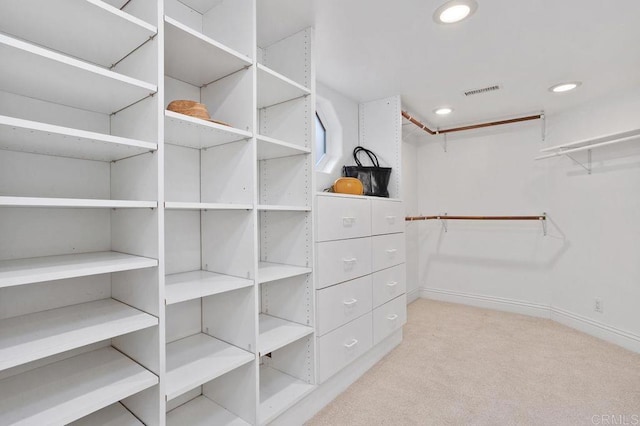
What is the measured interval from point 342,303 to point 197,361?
0.89 meters

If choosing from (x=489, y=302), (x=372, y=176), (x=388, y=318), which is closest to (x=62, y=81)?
(x=372, y=176)

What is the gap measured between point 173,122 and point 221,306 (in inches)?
35.5

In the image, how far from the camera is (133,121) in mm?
1205

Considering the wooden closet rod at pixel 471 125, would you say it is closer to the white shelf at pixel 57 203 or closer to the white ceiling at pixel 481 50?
the white ceiling at pixel 481 50

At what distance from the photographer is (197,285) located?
4.44 feet

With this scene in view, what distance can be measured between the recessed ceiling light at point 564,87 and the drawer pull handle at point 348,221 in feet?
6.84

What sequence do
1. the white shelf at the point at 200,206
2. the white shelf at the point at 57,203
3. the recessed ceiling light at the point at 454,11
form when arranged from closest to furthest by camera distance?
1. the white shelf at the point at 57,203
2. the white shelf at the point at 200,206
3. the recessed ceiling light at the point at 454,11

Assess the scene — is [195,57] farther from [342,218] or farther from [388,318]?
[388,318]

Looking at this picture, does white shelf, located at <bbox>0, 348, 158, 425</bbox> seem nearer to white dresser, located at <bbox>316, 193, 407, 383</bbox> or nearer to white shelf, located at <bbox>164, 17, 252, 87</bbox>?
white dresser, located at <bbox>316, 193, 407, 383</bbox>

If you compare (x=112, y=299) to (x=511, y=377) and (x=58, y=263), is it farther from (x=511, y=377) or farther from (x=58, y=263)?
(x=511, y=377)

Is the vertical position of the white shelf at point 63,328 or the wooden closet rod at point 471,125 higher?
the wooden closet rod at point 471,125

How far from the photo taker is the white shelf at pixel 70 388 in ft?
2.94

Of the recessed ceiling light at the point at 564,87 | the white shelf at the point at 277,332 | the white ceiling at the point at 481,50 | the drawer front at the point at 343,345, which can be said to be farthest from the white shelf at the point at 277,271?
the recessed ceiling light at the point at 564,87

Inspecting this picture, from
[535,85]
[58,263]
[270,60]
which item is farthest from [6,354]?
[535,85]
